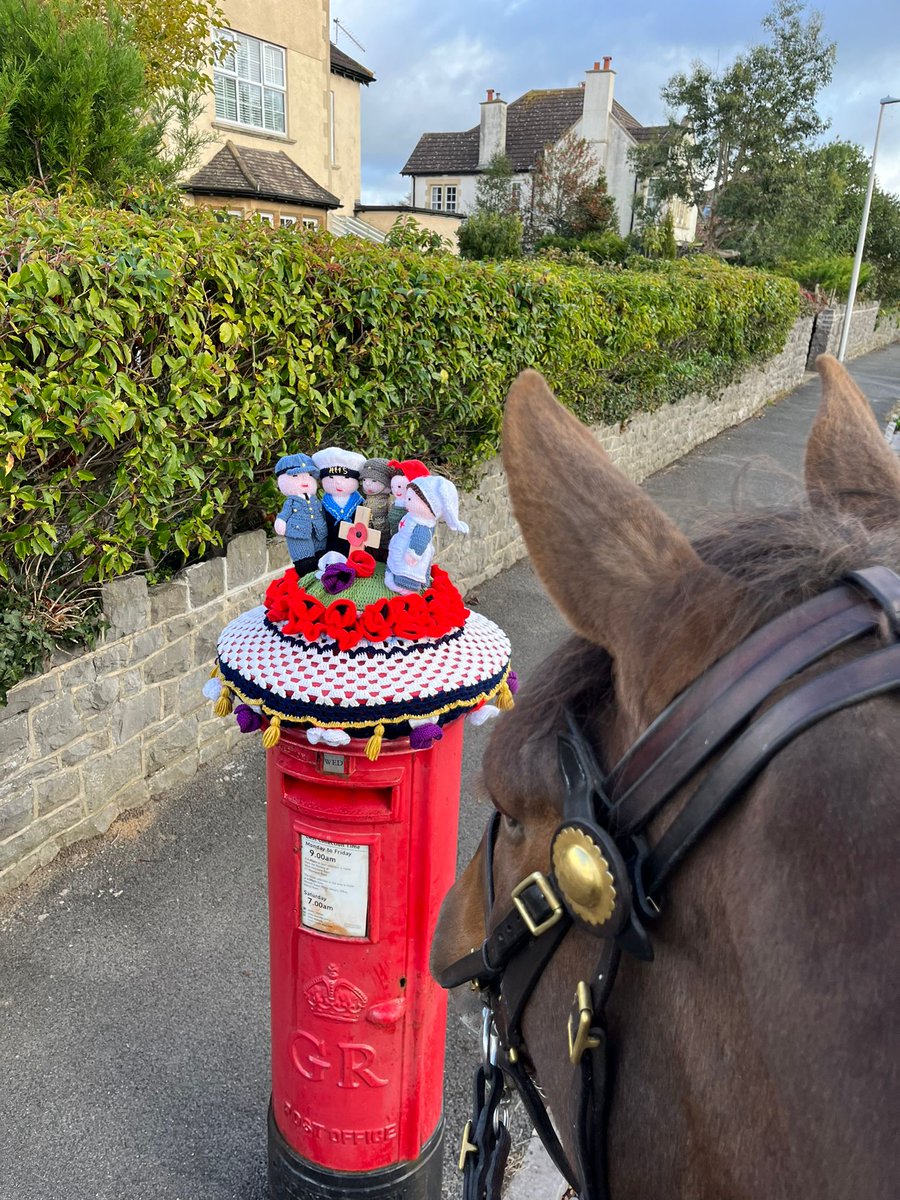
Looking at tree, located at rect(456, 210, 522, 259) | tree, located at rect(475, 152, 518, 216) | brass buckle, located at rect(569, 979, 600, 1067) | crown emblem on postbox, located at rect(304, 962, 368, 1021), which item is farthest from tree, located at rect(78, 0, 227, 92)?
tree, located at rect(475, 152, 518, 216)

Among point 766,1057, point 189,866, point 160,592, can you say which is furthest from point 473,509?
point 766,1057

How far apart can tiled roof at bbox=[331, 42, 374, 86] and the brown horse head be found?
91.1 feet

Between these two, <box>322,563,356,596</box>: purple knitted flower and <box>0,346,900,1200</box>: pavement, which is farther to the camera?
<box>0,346,900,1200</box>: pavement

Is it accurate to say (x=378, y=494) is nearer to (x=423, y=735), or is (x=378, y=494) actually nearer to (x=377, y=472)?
(x=377, y=472)

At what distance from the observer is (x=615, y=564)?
3.28 ft

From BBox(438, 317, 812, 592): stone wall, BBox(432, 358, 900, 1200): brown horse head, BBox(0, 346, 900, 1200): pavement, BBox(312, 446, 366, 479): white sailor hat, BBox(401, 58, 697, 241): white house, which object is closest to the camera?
→ BBox(432, 358, 900, 1200): brown horse head

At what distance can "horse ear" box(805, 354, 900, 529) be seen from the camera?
3.93ft

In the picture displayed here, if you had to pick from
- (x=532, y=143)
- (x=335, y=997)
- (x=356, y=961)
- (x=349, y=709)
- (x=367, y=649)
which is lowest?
(x=335, y=997)

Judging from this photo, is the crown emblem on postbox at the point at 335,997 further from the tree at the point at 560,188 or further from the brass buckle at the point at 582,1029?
the tree at the point at 560,188

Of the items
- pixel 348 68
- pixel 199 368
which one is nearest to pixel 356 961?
pixel 199 368

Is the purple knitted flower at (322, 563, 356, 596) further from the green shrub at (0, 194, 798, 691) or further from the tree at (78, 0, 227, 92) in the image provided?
the tree at (78, 0, 227, 92)

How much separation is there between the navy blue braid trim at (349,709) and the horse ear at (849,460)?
3.12 ft

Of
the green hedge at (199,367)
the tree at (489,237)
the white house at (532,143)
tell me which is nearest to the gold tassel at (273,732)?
the green hedge at (199,367)

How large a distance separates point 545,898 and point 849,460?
2.83 feet
